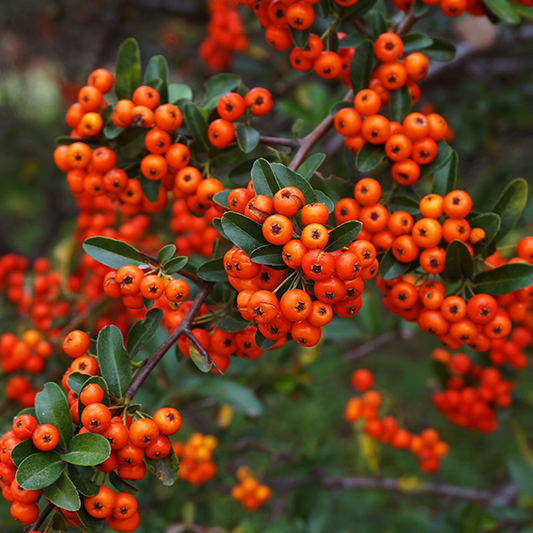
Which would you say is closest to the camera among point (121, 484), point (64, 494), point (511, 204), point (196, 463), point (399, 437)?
point (64, 494)

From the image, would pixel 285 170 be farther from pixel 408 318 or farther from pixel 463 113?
pixel 463 113

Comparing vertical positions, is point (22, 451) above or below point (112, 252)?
below

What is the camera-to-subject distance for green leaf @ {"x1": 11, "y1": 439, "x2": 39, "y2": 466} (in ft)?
4.13

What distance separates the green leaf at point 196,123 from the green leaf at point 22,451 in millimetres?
1109

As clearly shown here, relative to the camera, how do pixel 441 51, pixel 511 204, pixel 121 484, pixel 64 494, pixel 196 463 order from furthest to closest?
pixel 196 463
pixel 441 51
pixel 511 204
pixel 121 484
pixel 64 494

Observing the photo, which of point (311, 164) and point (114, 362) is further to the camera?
point (311, 164)

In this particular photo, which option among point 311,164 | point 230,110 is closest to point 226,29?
point 230,110

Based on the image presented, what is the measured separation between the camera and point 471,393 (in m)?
3.27

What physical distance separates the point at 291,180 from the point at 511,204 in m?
0.99

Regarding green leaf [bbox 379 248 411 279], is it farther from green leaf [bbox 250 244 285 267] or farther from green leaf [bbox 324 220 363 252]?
green leaf [bbox 250 244 285 267]

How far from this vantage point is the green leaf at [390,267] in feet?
5.01

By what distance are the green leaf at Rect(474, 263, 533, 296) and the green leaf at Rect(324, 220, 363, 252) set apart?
582 millimetres

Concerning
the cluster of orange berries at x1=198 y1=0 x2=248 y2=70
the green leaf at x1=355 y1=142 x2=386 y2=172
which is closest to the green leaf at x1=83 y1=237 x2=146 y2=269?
the green leaf at x1=355 y1=142 x2=386 y2=172

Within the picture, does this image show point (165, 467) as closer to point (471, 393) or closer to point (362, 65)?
point (362, 65)
